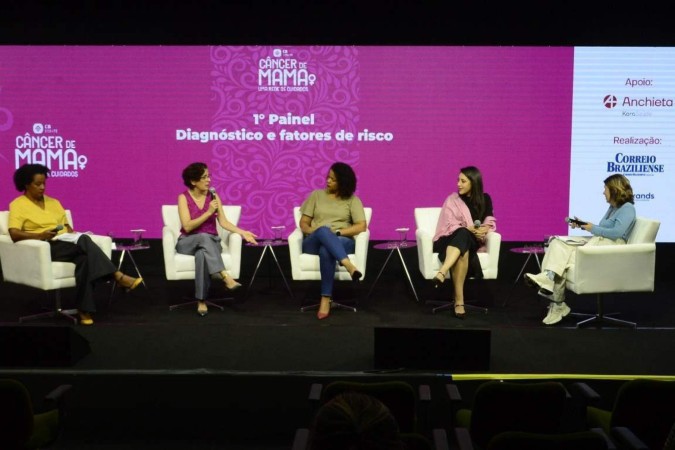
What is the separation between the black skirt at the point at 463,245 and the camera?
5.95m

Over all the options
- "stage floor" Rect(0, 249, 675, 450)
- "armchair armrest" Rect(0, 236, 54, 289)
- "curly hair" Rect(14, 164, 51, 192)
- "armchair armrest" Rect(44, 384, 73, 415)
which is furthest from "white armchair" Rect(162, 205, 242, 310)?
"armchair armrest" Rect(44, 384, 73, 415)

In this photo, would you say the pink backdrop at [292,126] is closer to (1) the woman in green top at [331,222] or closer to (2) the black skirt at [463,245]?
(1) the woman in green top at [331,222]

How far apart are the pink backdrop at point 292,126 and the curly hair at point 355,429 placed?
587 centimetres

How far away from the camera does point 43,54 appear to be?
295 inches

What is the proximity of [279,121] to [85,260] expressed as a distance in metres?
2.46

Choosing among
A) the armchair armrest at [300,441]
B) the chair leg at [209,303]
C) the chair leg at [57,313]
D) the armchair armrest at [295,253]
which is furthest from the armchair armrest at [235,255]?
the armchair armrest at [300,441]

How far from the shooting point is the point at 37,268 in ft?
18.6

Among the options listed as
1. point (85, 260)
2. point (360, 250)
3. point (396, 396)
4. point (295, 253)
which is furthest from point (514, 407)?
point (85, 260)

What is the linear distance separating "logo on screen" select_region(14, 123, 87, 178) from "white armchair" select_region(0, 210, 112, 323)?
172 cm

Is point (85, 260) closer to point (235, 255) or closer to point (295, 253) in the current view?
point (235, 255)

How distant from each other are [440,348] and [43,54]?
5.07 meters

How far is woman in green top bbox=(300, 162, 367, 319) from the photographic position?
5961 millimetres

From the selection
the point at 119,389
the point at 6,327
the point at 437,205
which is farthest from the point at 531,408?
the point at 437,205

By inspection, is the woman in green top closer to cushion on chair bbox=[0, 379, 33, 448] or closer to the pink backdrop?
the pink backdrop
